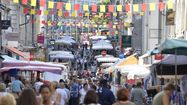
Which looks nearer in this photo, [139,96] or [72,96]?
[139,96]

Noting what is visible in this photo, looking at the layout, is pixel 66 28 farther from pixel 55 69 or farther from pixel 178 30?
pixel 55 69

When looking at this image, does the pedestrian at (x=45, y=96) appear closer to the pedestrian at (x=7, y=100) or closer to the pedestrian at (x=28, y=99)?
the pedestrian at (x=28, y=99)

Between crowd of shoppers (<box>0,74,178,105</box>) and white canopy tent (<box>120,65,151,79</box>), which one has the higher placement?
crowd of shoppers (<box>0,74,178,105</box>)

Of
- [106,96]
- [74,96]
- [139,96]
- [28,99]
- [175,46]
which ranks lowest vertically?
[74,96]

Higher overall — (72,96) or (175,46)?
(175,46)

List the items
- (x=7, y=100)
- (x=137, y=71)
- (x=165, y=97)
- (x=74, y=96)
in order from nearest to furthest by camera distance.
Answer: (x=7, y=100) → (x=165, y=97) → (x=74, y=96) → (x=137, y=71)

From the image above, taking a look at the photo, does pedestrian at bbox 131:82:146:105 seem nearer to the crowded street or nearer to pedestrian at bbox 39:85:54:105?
the crowded street

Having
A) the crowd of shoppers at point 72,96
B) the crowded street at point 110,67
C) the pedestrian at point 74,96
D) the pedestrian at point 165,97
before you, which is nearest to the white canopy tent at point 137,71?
the crowded street at point 110,67

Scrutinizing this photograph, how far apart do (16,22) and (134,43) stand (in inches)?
737

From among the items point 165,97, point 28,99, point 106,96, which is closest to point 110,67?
point 106,96

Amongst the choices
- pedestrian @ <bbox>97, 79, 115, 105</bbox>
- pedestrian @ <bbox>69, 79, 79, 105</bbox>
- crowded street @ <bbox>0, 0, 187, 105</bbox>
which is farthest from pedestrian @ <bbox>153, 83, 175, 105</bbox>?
pedestrian @ <bbox>69, 79, 79, 105</bbox>

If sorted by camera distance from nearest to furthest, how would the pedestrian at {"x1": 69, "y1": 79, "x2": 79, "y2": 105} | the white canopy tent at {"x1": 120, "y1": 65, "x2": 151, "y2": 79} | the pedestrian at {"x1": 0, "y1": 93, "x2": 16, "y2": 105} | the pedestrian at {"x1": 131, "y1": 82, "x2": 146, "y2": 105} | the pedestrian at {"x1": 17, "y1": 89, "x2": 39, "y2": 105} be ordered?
the pedestrian at {"x1": 0, "y1": 93, "x2": 16, "y2": 105} < the pedestrian at {"x1": 17, "y1": 89, "x2": 39, "y2": 105} < the pedestrian at {"x1": 131, "y1": 82, "x2": 146, "y2": 105} < the pedestrian at {"x1": 69, "y1": 79, "x2": 79, "y2": 105} < the white canopy tent at {"x1": 120, "y1": 65, "x2": 151, "y2": 79}

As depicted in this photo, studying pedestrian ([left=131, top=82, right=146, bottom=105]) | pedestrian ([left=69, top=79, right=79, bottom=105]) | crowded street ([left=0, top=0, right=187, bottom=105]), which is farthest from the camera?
pedestrian ([left=69, top=79, right=79, bottom=105])

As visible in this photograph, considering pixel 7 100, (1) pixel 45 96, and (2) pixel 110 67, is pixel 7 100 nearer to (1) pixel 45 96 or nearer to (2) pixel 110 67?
(1) pixel 45 96
